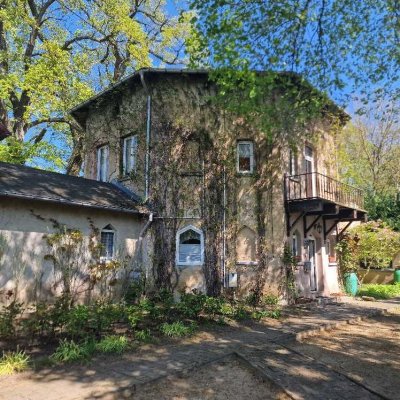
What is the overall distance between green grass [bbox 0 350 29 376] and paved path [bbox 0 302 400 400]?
0.61 ft

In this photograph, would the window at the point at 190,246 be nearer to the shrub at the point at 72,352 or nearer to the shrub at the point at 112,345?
the shrub at the point at 112,345

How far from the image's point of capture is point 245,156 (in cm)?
1434

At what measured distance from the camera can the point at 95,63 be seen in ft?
82.9

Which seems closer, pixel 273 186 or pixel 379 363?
pixel 379 363

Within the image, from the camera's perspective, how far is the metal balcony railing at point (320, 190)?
1413 centimetres

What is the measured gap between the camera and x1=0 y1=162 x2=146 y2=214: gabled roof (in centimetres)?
1047

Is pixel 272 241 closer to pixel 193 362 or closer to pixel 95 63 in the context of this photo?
pixel 193 362

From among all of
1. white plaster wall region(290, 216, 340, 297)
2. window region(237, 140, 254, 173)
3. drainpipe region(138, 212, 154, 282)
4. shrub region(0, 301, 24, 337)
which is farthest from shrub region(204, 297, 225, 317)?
window region(237, 140, 254, 173)

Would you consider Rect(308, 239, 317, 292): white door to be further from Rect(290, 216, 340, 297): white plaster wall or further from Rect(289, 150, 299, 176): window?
Rect(289, 150, 299, 176): window

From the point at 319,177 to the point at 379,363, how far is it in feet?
30.6

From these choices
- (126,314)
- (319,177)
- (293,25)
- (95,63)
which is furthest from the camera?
(95,63)

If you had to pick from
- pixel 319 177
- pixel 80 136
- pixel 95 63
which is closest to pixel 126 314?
pixel 319 177

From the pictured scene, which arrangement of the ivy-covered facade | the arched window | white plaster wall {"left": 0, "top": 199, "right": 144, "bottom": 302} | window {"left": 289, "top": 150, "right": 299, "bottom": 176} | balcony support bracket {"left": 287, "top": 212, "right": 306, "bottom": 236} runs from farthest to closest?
window {"left": 289, "top": 150, "right": 299, "bottom": 176}
balcony support bracket {"left": 287, "top": 212, "right": 306, "bottom": 236}
the arched window
the ivy-covered facade
white plaster wall {"left": 0, "top": 199, "right": 144, "bottom": 302}

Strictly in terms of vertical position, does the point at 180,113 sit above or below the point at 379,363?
above
